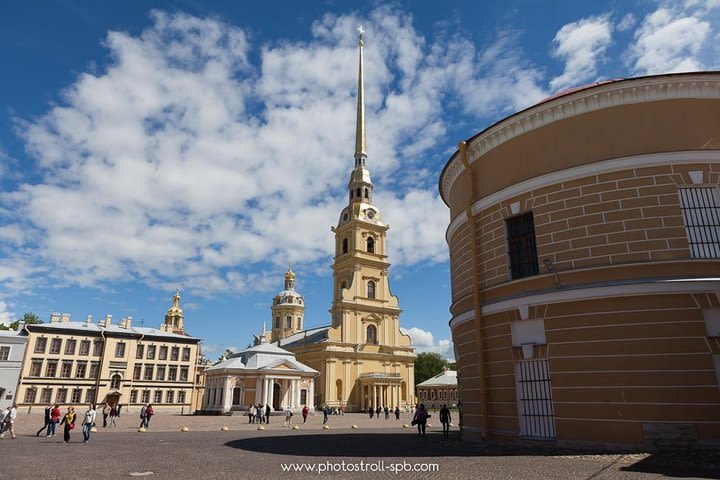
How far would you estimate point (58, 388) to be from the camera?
159 feet

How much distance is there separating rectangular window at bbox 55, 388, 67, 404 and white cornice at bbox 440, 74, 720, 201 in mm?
51091

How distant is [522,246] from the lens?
1431 cm

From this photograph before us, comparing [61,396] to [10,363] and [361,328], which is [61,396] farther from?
[361,328]

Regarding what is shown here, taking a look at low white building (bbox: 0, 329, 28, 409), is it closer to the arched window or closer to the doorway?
the doorway

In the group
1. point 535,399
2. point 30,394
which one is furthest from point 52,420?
point 30,394

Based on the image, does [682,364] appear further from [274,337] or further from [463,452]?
[274,337]

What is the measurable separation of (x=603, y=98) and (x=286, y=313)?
76.4m

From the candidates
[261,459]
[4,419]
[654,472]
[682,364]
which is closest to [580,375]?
[682,364]

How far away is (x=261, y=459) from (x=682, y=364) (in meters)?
10.2

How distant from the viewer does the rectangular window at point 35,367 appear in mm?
47625

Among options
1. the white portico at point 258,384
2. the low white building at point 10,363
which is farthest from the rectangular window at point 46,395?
the white portico at point 258,384

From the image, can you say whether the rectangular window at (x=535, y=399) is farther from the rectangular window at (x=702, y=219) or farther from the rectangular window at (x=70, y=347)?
the rectangular window at (x=70, y=347)

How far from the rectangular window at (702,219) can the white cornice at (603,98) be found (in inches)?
104

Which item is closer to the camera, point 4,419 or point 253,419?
point 4,419
